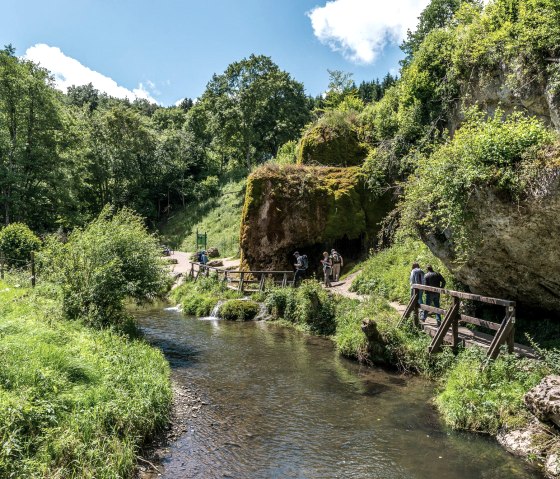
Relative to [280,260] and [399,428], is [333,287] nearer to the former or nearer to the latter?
[280,260]

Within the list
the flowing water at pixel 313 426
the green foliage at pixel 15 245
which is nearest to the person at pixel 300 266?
the flowing water at pixel 313 426

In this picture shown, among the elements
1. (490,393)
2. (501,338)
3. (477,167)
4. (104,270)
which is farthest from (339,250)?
(490,393)

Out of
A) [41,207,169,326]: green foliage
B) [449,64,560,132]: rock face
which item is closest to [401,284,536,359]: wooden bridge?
[449,64,560,132]: rock face

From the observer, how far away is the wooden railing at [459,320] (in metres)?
9.76

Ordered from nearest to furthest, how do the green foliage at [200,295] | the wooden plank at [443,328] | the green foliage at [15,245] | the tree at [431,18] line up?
the wooden plank at [443,328] < the green foliage at [200,295] < the green foliage at [15,245] < the tree at [431,18]

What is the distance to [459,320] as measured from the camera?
464 inches

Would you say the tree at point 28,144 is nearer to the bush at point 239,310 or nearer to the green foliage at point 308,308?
A: the bush at point 239,310

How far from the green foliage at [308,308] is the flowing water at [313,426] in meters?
2.85

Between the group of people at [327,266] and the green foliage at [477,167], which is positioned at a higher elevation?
the green foliage at [477,167]

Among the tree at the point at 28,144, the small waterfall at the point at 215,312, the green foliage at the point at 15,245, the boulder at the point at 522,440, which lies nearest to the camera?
the boulder at the point at 522,440

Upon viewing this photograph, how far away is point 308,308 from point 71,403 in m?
11.9

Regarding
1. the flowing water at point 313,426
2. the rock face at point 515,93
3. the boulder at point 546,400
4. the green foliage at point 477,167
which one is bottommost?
the flowing water at point 313,426

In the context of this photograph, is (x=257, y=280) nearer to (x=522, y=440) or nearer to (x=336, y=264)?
(x=336, y=264)

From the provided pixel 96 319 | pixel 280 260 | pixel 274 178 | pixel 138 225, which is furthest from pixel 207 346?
pixel 274 178
